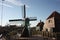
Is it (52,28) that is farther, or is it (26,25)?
(52,28)

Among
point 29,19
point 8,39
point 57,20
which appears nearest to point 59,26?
point 57,20

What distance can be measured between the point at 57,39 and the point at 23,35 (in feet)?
37.4

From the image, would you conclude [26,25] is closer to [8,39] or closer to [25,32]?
[25,32]

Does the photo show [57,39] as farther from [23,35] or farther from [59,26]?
[59,26]

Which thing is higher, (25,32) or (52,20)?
(52,20)

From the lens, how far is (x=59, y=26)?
38094 millimetres

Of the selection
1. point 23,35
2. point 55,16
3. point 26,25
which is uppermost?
point 55,16

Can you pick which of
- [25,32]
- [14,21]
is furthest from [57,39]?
[14,21]

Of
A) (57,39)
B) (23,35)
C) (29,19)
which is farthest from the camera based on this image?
(29,19)

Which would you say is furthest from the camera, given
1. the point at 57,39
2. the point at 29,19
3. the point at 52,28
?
the point at 52,28

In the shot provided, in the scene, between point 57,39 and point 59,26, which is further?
point 59,26

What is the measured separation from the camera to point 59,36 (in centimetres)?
2472

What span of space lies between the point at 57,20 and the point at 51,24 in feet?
7.84

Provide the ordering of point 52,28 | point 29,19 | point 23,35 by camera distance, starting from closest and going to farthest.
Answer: point 23,35
point 29,19
point 52,28
